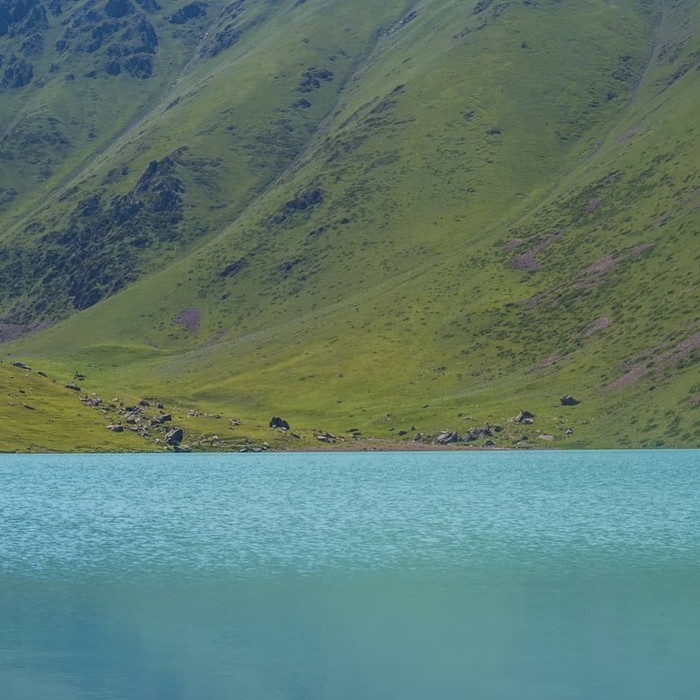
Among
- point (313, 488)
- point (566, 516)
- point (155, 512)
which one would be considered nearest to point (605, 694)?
point (566, 516)

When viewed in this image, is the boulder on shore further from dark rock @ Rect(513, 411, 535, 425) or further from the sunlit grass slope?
dark rock @ Rect(513, 411, 535, 425)

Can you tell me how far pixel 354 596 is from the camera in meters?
39.9

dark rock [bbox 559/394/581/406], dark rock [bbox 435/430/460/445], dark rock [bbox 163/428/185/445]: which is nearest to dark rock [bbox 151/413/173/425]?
dark rock [bbox 163/428/185/445]

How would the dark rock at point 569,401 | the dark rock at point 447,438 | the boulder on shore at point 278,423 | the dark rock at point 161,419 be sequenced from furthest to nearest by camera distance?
the boulder on shore at point 278,423 < the dark rock at point 161,419 < the dark rock at point 569,401 < the dark rock at point 447,438

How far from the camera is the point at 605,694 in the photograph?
2662 cm

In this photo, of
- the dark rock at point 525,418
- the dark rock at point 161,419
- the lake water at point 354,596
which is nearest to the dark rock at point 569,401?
the dark rock at point 525,418

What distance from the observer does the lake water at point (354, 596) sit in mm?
28297

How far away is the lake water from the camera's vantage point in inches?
1114

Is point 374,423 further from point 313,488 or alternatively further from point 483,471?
point 313,488

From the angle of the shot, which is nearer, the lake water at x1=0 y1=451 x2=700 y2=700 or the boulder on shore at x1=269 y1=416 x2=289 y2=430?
the lake water at x1=0 y1=451 x2=700 y2=700

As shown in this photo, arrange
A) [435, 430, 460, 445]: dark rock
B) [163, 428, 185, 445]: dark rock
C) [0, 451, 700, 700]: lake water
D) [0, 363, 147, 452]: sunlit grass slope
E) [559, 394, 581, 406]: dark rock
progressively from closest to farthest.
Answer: [0, 451, 700, 700]: lake water
[0, 363, 147, 452]: sunlit grass slope
[163, 428, 185, 445]: dark rock
[435, 430, 460, 445]: dark rock
[559, 394, 581, 406]: dark rock

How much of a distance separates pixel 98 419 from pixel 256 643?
141 m

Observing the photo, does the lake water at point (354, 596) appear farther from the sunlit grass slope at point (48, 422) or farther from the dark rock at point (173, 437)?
the dark rock at point (173, 437)

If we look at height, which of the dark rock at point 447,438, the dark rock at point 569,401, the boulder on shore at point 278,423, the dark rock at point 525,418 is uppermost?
the dark rock at point 569,401
